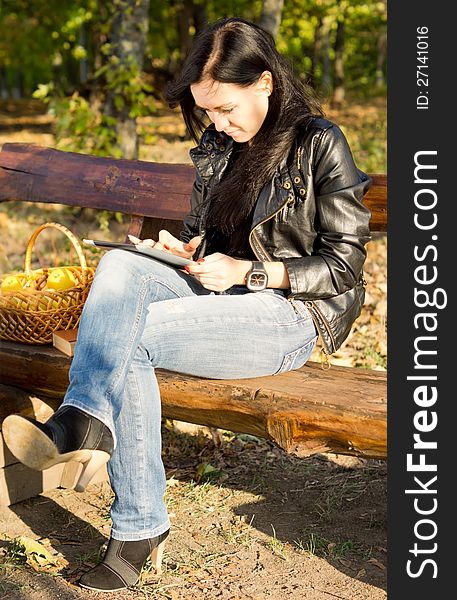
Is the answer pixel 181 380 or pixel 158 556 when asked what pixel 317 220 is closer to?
pixel 181 380

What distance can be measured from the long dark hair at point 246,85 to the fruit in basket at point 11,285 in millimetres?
906

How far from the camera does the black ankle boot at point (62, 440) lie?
2580 millimetres

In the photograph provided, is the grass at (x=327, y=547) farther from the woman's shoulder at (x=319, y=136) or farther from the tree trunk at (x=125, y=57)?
the tree trunk at (x=125, y=57)

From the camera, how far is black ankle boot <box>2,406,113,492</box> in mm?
2580

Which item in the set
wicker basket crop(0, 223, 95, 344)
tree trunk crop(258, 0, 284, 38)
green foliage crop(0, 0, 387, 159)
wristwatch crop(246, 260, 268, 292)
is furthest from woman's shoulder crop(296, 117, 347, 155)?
tree trunk crop(258, 0, 284, 38)

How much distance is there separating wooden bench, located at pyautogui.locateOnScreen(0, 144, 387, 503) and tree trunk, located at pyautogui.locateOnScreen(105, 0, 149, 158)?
2994 millimetres

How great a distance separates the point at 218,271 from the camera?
117 inches

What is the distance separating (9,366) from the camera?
11.8 feet

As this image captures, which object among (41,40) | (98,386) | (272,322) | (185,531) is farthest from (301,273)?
(41,40)

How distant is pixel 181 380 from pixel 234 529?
769mm

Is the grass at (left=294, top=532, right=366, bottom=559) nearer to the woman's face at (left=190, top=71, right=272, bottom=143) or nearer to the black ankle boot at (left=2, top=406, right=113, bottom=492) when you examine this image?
the black ankle boot at (left=2, top=406, right=113, bottom=492)

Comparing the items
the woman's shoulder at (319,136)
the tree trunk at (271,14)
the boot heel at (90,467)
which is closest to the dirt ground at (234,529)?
the boot heel at (90,467)

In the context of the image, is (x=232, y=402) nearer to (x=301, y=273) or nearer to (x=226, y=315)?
(x=226, y=315)

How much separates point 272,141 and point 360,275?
56cm
